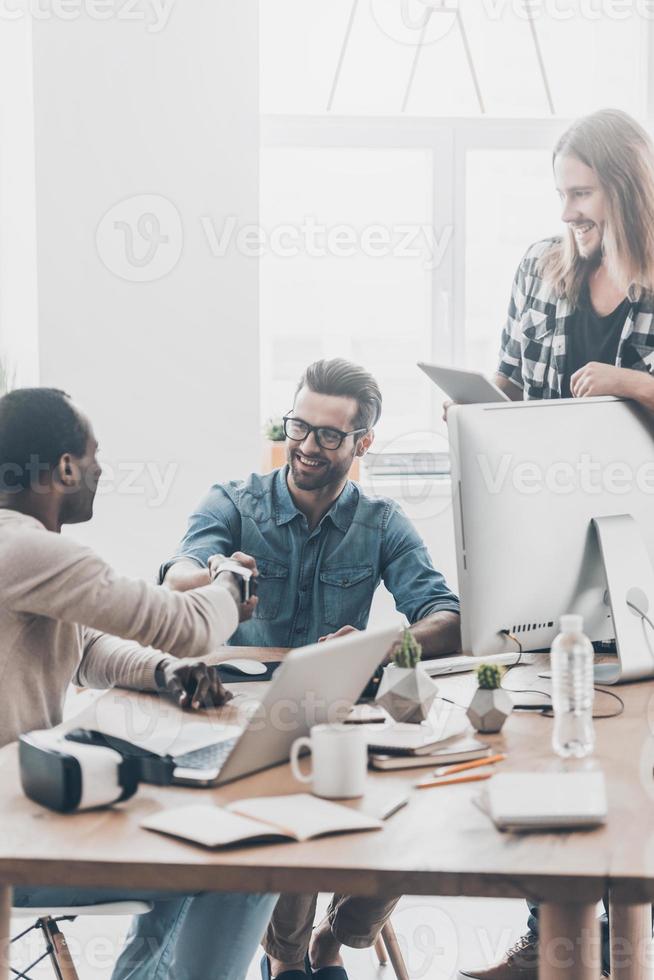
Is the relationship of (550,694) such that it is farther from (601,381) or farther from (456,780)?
(601,381)

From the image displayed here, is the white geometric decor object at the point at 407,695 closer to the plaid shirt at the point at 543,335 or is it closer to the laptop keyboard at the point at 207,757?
the laptop keyboard at the point at 207,757

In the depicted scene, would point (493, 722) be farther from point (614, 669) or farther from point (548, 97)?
point (548, 97)

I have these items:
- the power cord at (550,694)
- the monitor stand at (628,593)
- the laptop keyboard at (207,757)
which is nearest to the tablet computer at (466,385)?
the monitor stand at (628,593)

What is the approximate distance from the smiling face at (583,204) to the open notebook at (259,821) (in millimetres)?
1576

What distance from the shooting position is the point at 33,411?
166 centimetres

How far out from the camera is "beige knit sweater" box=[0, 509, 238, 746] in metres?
1.53

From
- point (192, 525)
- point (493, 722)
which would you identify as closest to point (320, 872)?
point (493, 722)

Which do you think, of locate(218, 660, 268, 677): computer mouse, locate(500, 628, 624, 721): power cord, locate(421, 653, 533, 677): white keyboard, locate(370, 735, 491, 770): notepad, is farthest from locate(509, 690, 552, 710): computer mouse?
locate(218, 660, 268, 677): computer mouse

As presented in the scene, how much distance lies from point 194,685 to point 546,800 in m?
0.66

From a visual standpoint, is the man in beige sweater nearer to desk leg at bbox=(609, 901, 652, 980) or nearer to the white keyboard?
the white keyboard

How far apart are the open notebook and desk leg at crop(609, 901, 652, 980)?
67 cm

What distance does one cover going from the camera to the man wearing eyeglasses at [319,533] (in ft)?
7.45

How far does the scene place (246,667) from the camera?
192 cm

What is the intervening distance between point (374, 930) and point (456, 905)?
24.5 inches
